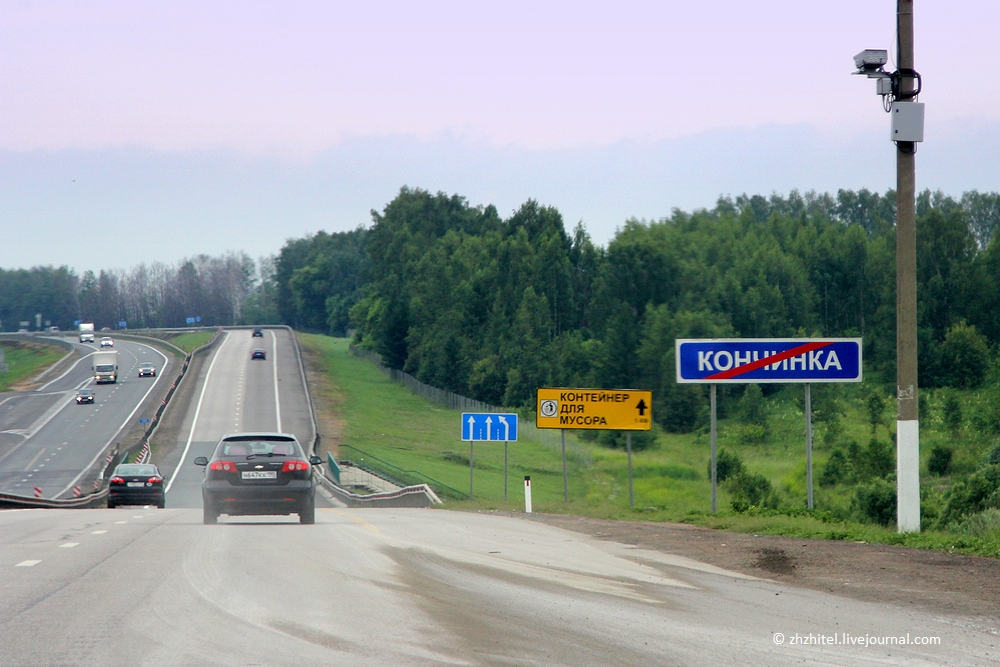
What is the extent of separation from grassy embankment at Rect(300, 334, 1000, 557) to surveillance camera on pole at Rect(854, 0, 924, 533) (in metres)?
3.83

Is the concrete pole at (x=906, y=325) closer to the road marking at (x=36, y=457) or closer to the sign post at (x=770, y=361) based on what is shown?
the sign post at (x=770, y=361)

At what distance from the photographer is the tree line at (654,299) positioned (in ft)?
325

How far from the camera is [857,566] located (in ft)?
37.5

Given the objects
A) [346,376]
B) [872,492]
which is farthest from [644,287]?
[872,492]

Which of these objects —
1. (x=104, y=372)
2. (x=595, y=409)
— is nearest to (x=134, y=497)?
(x=595, y=409)

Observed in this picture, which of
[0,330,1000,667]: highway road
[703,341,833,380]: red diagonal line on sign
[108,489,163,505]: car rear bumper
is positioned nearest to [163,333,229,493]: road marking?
[108,489,163,505]: car rear bumper

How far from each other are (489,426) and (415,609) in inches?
787

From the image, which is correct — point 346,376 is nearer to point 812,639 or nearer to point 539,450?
point 539,450

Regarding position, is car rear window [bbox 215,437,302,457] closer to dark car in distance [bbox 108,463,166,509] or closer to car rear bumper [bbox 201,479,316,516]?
car rear bumper [bbox 201,479,316,516]

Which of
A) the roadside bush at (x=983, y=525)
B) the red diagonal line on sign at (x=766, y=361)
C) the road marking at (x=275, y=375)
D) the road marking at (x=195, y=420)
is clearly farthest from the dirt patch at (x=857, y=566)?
the road marking at (x=275, y=375)

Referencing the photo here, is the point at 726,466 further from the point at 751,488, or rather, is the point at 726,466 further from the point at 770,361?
the point at 770,361

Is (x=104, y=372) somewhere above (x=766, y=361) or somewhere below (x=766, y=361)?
below

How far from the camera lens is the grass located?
12131 centimetres

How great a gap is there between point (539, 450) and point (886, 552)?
209ft
